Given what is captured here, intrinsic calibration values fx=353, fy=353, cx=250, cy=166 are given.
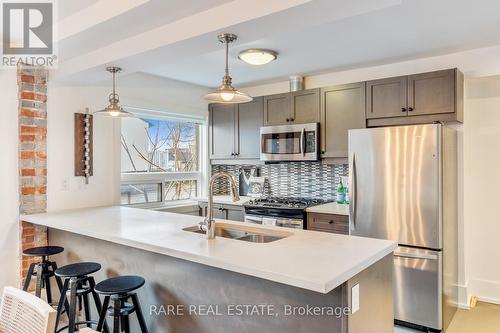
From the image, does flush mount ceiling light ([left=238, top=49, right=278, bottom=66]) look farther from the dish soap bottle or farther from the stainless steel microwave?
the dish soap bottle

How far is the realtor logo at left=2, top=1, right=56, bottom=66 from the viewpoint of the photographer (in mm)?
2303

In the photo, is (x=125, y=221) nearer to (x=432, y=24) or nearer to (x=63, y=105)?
(x=63, y=105)

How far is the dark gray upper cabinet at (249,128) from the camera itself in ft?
14.3

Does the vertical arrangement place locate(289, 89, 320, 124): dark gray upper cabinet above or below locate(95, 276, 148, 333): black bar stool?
above

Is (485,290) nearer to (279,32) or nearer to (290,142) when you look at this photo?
(290,142)

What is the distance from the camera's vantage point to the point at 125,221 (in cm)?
273

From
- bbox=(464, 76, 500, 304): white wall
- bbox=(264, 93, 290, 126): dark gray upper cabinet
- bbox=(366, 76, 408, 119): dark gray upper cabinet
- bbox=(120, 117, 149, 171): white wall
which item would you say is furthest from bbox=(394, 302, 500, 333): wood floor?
bbox=(120, 117, 149, 171): white wall

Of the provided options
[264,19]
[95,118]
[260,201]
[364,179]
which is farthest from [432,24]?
[95,118]

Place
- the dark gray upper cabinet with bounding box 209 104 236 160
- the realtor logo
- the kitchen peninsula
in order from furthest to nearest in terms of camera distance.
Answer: the dark gray upper cabinet with bounding box 209 104 236 160 → the realtor logo → the kitchen peninsula

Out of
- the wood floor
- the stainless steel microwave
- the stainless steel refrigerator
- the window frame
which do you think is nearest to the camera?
the stainless steel refrigerator

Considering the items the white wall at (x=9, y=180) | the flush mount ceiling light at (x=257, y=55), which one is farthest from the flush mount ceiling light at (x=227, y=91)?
the white wall at (x=9, y=180)

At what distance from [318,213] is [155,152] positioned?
2.22 m

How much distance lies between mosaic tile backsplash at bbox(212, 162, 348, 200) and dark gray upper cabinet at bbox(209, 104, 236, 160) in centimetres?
36

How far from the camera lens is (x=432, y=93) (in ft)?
10.3
